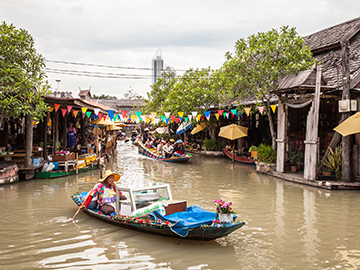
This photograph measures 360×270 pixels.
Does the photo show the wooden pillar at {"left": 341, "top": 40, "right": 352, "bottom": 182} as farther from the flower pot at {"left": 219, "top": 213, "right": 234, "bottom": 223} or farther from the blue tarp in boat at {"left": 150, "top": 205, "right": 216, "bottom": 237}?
the flower pot at {"left": 219, "top": 213, "right": 234, "bottom": 223}

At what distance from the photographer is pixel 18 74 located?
432 inches

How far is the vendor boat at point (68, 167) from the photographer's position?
524 inches

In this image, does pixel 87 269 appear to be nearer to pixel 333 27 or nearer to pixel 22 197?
pixel 22 197

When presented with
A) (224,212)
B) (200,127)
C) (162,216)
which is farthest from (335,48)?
(162,216)

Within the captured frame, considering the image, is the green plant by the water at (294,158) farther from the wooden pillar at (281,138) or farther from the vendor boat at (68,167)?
the vendor boat at (68,167)

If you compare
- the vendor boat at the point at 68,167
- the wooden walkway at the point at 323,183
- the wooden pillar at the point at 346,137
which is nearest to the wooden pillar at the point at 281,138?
the wooden walkway at the point at 323,183

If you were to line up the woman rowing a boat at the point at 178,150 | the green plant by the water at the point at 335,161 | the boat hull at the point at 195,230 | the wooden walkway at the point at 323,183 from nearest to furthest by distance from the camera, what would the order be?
the boat hull at the point at 195,230 → the wooden walkway at the point at 323,183 → the green plant by the water at the point at 335,161 → the woman rowing a boat at the point at 178,150

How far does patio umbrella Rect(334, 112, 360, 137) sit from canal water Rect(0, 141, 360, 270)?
79.6 inches

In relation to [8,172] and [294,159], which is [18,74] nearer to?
[8,172]

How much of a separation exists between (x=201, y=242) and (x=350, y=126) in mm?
7020

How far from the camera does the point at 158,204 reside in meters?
6.73

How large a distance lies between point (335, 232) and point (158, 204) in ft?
12.7

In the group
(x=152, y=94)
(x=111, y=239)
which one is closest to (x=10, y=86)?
(x=111, y=239)

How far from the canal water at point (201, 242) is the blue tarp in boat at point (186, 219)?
422 millimetres
